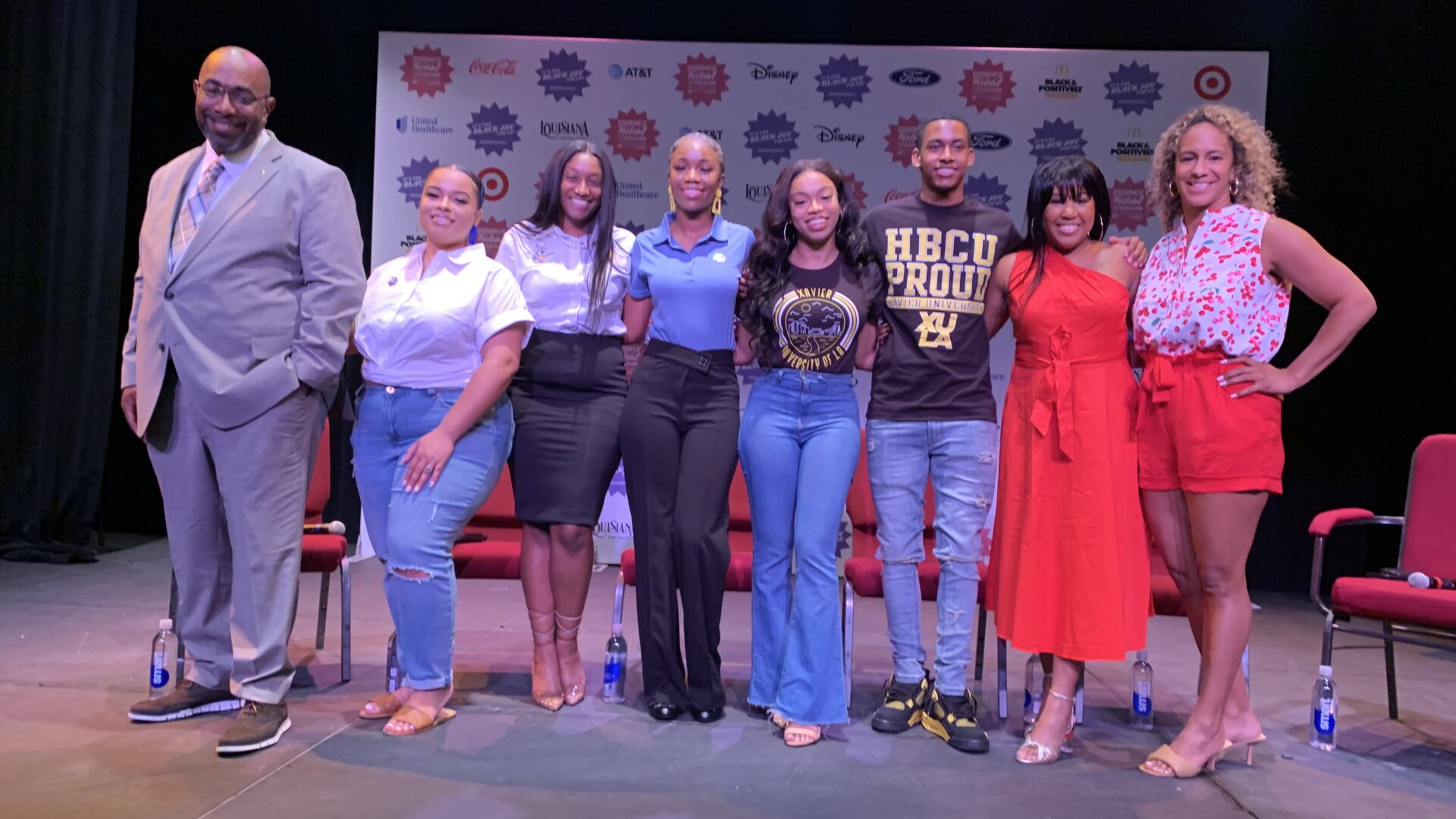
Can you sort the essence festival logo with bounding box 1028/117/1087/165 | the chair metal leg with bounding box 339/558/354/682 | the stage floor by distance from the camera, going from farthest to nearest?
1. the essence festival logo with bounding box 1028/117/1087/165
2. the chair metal leg with bounding box 339/558/354/682
3. the stage floor

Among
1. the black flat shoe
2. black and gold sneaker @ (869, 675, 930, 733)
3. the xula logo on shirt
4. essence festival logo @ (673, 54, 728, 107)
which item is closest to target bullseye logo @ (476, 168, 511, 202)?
essence festival logo @ (673, 54, 728, 107)

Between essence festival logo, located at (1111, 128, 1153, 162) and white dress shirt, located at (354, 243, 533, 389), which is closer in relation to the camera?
white dress shirt, located at (354, 243, 533, 389)

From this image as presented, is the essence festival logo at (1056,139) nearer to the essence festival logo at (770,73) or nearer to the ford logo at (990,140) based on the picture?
the ford logo at (990,140)

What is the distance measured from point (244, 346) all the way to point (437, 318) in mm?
516

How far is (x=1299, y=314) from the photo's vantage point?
21.9ft

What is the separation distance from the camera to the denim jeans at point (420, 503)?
3098 millimetres

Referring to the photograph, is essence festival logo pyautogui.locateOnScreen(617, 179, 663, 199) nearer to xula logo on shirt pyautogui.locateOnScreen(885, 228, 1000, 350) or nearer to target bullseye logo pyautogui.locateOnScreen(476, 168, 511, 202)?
target bullseye logo pyautogui.locateOnScreen(476, 168, 511, 202)

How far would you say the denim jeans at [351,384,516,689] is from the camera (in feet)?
10.2

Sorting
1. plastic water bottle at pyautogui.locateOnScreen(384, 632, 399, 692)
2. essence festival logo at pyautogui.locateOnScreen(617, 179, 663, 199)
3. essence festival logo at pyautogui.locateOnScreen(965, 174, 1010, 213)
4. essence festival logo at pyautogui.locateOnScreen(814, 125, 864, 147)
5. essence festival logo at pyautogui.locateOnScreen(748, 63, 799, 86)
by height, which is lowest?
plastic water bottle at pyautogui.locateOnScreen(384, 632, 399, 692)

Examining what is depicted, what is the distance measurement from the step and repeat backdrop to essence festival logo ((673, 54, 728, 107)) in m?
0.01

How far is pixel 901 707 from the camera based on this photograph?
331cm

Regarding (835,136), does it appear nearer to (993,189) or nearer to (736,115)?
(736,115)

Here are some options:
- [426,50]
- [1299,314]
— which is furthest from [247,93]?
[1299,314]

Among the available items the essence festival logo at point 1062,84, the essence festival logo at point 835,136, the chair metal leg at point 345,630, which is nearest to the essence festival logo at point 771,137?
the essence festival logo at point 835,136
